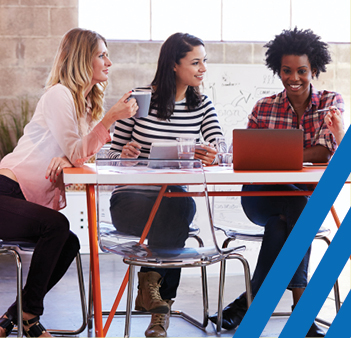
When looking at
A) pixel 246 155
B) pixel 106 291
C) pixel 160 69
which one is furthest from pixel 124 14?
pixel 246 155

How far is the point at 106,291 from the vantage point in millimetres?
2928

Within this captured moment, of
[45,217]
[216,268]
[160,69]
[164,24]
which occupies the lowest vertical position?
[216,268]

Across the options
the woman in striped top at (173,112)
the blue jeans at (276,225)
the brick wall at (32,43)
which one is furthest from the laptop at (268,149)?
the brick wall at (32,43)

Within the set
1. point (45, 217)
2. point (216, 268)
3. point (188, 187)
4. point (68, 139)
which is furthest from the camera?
point (216, 268)

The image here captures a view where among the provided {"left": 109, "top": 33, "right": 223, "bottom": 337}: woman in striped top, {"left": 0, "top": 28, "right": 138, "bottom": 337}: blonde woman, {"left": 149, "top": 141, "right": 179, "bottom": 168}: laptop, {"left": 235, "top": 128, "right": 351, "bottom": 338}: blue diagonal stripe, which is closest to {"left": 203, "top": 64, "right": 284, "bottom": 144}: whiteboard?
{"left": 109, "top": 33, "right": 223, "bottom": 337}: woman in striped top

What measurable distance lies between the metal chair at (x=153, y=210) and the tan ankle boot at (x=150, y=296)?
0.74ft

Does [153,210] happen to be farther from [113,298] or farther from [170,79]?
[113,298]

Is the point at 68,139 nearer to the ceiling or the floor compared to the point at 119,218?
nearer to the ceiling

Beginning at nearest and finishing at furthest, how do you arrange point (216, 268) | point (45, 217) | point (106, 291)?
point (45, 217) < point (106, 291) < point (216, 268)

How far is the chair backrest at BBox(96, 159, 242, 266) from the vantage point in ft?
4.82

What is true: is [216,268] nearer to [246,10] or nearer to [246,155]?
[246,155]

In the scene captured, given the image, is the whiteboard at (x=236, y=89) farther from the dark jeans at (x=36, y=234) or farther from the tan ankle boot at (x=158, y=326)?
the dark jeans at (x=36, y=234)

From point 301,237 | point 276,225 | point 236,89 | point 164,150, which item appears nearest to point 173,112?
point 164,150

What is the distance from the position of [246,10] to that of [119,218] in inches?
142
